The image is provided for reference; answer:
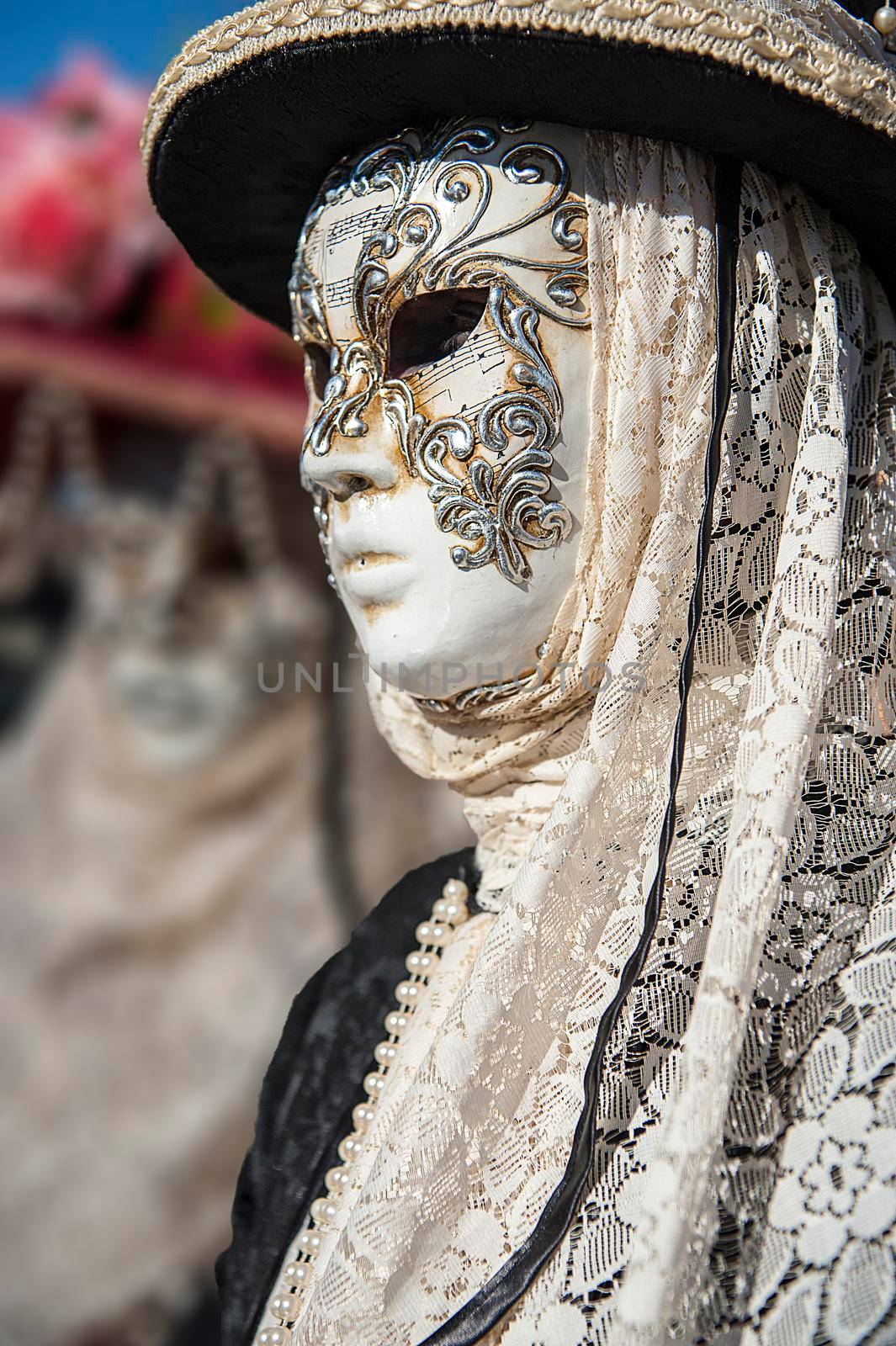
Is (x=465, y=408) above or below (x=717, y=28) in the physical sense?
below

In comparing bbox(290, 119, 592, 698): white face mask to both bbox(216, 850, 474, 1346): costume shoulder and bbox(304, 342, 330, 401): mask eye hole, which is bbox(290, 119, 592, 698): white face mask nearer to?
bbox(304, 342, 330, 401): mask eye hole

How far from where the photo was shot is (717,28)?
968 mm

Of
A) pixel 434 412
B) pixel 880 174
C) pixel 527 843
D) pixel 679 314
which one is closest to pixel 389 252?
pixel 434 412

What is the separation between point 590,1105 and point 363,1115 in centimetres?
31

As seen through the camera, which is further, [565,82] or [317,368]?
[317,368]

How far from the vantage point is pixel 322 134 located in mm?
1213

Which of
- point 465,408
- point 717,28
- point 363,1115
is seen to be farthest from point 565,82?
point 363,1115

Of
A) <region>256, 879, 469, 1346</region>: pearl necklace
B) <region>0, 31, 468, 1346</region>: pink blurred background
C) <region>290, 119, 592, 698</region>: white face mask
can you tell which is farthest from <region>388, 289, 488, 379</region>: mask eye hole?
<region>0, 31, 468, 1346</region>: pink blurred background

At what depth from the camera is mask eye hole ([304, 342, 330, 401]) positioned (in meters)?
1.27

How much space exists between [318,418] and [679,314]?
1.06 feet

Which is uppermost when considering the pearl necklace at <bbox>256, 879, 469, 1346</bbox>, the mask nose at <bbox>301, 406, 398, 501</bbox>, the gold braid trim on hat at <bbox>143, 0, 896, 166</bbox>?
the gold braid trim on hat at <bbox>143, 0, 896, 166</bbox>

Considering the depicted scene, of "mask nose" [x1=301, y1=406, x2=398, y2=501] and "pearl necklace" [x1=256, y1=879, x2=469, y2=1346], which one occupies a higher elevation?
"mask nose" [x1=301, y1=406, x2=398, y2=501]

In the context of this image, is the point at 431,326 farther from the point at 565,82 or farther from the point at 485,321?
the point at 565,82

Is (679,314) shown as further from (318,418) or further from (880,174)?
(318,418)
